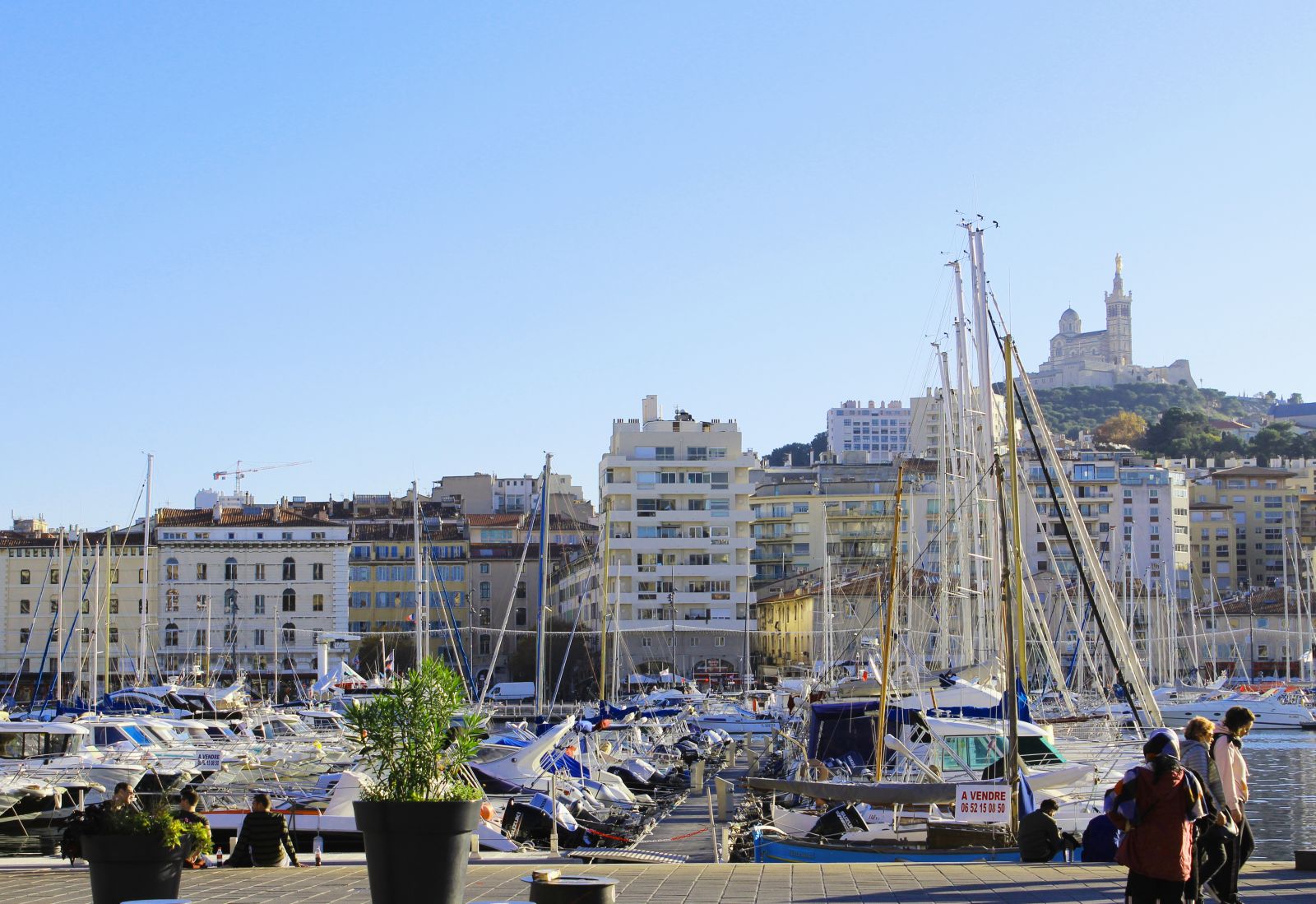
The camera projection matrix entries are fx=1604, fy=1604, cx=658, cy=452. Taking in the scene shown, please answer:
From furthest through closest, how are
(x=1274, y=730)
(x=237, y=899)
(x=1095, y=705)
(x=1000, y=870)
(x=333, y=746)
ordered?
1. (x=1274, y=730)
2. (x=1095, y=705)
3. (x=333, y=746)
4. (x=1000, y=870)
5. (x=237, y=899)

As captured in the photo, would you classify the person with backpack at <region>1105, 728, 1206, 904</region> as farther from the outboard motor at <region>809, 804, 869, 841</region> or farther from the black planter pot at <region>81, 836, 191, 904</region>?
the outboard motor at <region>809, 804, 869, 841</region>

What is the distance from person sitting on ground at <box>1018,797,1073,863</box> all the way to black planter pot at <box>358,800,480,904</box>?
9219 millimetres

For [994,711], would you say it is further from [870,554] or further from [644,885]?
[870,554]

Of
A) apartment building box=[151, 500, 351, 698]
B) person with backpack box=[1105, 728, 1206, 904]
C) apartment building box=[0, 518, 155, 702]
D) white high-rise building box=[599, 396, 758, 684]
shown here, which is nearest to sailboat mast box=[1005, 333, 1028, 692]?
person with backpack box=[1105, 728, 1206, 904]

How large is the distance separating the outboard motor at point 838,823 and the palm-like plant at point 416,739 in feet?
45.4

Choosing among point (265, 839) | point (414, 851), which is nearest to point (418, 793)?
point (414, 851)

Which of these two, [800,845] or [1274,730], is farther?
[1274,730]

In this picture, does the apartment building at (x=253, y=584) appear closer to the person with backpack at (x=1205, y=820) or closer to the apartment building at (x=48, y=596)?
the apartment building at (x=48, y=596)

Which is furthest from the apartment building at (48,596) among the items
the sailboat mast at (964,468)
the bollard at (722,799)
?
the bollard at (722,799)

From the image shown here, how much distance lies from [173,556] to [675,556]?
103 feet

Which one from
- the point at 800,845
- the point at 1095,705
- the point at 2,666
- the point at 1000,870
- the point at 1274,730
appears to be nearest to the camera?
the point at 1000,870

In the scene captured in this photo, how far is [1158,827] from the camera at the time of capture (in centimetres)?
1059

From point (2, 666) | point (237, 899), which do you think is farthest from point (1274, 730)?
point (237, 899)

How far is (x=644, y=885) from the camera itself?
15.0 meters
